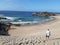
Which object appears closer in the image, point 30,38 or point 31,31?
point 30,38

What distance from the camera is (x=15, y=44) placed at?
11.9 metres

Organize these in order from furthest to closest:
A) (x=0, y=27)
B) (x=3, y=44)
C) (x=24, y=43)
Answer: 1. (x=0, y=27)
2. (x=24, y=43)
3. (x=3, y=44)

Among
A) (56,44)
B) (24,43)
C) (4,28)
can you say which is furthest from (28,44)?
(4,28)

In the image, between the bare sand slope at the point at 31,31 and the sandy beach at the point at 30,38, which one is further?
the bare sand slope at the point at 31,31

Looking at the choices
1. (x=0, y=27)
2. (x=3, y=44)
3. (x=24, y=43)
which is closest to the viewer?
(x=3, y=44)

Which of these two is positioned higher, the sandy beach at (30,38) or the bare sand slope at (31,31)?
the sandy beach at (30,38)

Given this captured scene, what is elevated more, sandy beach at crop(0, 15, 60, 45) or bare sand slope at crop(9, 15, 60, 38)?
sandy beach at crop(0, 15, 60, 45)

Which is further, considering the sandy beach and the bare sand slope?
the bare sand slope

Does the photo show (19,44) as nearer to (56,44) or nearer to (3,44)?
(3,44)

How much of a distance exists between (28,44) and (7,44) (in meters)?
1.60

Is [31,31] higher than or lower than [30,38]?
lower

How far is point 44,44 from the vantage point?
12.6m

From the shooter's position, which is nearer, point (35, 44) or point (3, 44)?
point (3, 44)

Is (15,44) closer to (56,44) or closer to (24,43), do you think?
(24,43)
